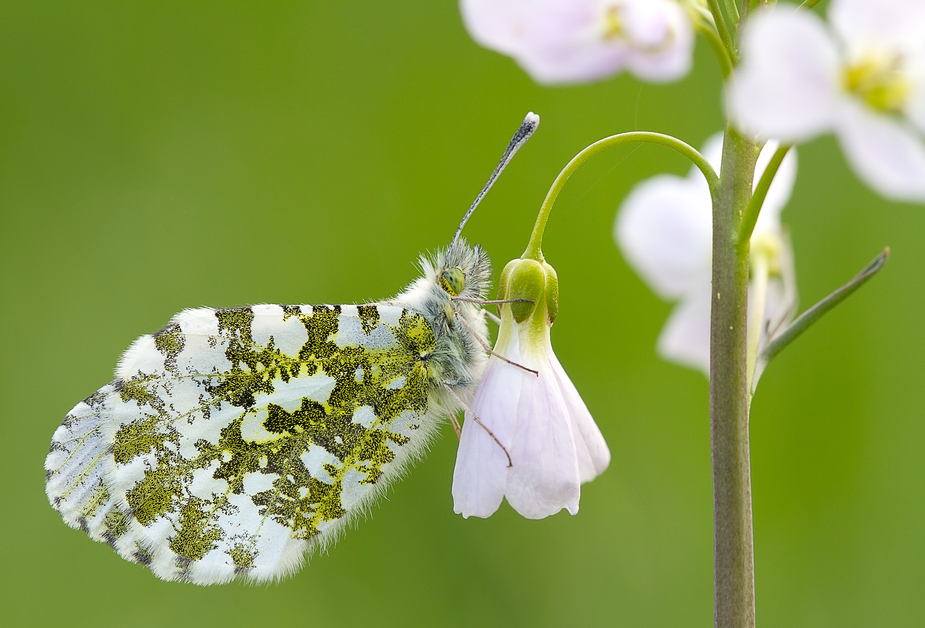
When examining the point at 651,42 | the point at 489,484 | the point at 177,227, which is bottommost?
the point at 489,484

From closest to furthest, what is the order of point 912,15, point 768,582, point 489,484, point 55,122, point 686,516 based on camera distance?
1. point 912,15
2. point 489,484
3. point 768,582
4. point 686,516
5. point 55,122

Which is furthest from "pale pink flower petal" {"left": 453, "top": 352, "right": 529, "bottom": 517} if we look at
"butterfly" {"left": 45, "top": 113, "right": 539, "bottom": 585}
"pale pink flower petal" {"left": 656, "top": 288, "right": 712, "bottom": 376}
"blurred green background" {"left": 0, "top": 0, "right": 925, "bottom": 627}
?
"blurred green background" {"left": 0, "top": 0, "right": 925, "bottom": 627}

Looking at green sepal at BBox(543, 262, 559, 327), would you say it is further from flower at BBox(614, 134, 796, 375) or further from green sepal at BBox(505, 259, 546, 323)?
flower at BBox(614, 134, 796, 375)

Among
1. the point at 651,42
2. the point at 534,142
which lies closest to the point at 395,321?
the point at 651,42

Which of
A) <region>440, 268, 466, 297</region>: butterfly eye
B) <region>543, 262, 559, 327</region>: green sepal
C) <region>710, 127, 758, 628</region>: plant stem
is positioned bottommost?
<region>710, 127, 758, 628</region>: plant stem

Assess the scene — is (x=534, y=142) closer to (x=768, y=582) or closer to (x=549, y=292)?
(x=768, y=582)

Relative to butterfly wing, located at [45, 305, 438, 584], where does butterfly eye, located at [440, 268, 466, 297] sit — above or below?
above

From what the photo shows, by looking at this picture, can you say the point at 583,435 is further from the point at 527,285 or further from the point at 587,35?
the point at 587,35
